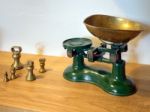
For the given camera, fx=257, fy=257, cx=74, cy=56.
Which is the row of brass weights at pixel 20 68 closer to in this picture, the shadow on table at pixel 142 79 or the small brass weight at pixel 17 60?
the small brass weight at pixel 17 60

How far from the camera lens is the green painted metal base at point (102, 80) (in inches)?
32.5

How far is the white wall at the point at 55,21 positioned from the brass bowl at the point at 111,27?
0.08 metres

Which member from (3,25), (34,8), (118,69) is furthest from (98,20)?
(3,25)

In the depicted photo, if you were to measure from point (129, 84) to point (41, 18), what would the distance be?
20.2 inches

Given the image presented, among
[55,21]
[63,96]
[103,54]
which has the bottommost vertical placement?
[63,96]

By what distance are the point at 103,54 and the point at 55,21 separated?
33 cm

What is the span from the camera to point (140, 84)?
89 centimetres

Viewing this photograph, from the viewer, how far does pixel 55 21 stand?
3.67 feet

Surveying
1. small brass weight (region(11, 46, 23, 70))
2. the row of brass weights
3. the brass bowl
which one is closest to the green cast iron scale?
the brass bowl

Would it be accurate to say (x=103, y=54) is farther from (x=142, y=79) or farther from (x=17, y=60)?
(x=17, y=60)

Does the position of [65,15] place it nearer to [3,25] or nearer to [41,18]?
[41,18]

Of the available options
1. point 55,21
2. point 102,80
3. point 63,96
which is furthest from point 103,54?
point 55,21

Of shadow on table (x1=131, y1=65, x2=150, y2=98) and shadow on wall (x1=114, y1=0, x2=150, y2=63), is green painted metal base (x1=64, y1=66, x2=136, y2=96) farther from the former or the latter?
shadow on wall (x1=114, y1=0, x2=150, y2=63)

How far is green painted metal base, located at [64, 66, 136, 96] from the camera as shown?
2.71 feet
